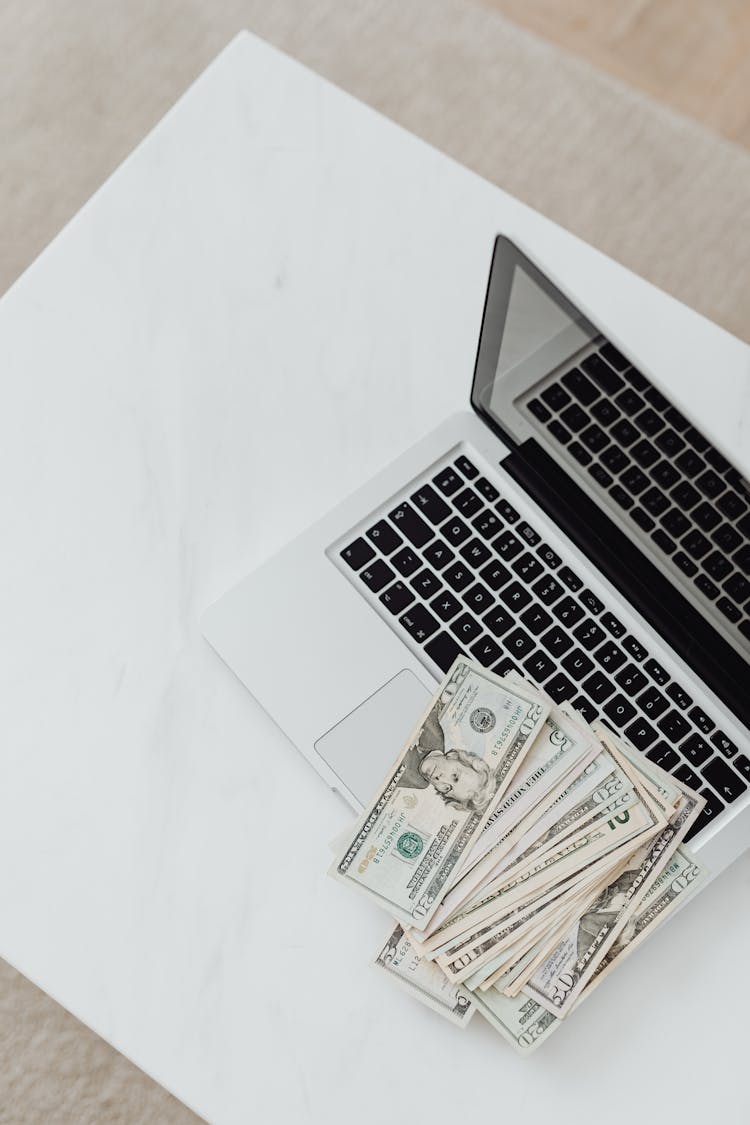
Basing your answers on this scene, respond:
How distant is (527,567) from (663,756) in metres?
0.19

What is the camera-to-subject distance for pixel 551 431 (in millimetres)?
884

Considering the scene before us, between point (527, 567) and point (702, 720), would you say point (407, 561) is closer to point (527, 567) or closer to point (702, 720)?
point (527, 567)

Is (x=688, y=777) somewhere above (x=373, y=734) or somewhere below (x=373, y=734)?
below

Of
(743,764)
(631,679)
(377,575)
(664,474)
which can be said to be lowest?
(743,764)

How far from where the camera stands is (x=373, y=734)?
87cm

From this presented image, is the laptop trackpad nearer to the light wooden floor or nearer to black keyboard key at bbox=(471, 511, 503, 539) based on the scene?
black keyboard key at bbox=(471, 511, 503, 539)

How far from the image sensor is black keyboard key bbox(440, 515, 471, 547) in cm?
91

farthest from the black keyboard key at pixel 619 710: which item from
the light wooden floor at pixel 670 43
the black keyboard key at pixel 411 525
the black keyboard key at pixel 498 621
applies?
the light wooden floor at pixel 670 43

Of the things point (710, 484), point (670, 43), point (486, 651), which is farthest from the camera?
point (670, 43)

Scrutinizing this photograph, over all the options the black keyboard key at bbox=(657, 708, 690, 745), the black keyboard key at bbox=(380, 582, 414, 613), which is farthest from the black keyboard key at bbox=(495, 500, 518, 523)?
the black keyboard key at bbox=(657, 708, 690, 745)

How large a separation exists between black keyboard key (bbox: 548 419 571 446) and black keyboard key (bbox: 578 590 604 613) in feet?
0.42

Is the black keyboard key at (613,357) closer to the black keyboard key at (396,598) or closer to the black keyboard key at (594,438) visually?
the black keyboard key at (594,438)

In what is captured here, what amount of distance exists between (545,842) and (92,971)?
367 mm

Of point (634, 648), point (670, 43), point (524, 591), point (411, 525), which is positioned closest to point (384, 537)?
point (411, 525)
